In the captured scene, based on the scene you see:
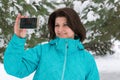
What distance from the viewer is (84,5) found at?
1158cm

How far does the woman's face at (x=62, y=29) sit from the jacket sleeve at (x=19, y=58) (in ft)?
0.69

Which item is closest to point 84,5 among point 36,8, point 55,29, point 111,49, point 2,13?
point 36,8

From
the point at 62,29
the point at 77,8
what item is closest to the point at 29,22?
the point at 62,29

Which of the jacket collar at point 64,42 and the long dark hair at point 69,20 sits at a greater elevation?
the long dark hair at point 69,20

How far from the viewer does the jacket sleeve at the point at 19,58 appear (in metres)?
3.29

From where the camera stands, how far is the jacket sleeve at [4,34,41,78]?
3295mm

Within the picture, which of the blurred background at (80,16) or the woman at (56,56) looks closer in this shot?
the woman at (56,56)

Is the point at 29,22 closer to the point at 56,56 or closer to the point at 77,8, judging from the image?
the point at 56,56

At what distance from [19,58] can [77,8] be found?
8.73 meters

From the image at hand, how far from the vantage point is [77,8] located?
Result: 1198 cm

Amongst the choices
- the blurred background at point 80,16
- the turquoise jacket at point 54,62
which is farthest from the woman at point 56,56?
the blurred background at point 80,16

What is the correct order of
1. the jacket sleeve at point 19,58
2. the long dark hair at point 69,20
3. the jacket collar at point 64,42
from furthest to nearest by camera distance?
the long dark hair at point 69,20 < the jacket collar at point 64,42 < the jacket sleeve at point 19,58

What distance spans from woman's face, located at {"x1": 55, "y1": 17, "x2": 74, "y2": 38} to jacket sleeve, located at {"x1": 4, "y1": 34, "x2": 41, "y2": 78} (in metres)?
0.21

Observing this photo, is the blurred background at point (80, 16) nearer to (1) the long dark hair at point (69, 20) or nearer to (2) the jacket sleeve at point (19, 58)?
(1) the long dark hair at point (69, 20)
